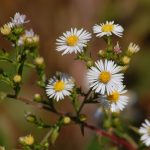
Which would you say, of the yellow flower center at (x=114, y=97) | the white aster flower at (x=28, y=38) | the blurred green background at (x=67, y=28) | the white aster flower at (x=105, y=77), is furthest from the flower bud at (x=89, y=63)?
the blurred green background at (x=67, y=28)

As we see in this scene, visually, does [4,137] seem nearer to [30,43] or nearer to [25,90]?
[30,43]

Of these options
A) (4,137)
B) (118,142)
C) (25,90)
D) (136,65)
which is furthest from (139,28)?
(118,142)

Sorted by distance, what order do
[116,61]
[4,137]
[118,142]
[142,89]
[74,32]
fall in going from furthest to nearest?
[142,89], [4,137], [118,142], [74,32], [116,61]

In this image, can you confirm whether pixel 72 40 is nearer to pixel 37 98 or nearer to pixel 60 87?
pixel 60 87

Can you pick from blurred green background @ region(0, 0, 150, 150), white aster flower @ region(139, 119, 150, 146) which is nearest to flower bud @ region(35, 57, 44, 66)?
white aster flower @ region(139, 119, 150, 146)

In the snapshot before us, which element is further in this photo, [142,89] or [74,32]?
[142,89]

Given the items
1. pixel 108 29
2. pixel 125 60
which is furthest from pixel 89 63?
pixel 108 29
